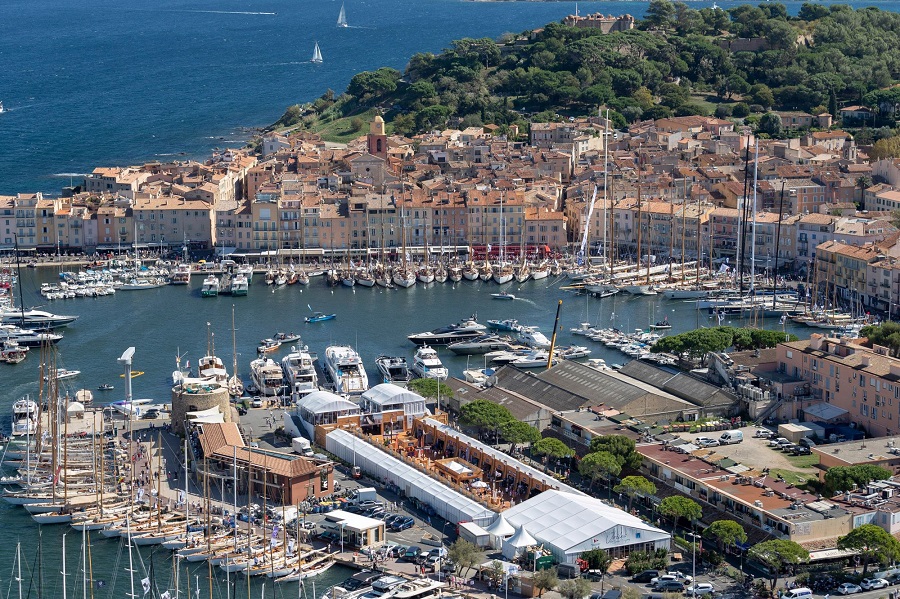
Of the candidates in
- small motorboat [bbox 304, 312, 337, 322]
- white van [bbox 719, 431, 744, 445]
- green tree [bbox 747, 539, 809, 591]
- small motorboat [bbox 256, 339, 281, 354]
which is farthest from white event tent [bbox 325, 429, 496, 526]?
small motorboat [bbox 304, 312, 337, 322]

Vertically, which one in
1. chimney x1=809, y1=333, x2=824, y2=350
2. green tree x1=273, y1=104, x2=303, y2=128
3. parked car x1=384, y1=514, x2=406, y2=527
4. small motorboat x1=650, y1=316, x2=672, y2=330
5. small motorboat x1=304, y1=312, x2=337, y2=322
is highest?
green tree x1=273, y1=104, x2=303, y2=128

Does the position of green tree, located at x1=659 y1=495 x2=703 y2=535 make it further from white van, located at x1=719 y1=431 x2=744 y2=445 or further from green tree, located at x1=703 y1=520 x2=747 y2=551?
white van, located at x1=719 y1=431 x2=744 y2=445

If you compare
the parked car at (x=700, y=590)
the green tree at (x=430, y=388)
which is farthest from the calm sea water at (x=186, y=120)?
the parked car at (x=700, y=590)

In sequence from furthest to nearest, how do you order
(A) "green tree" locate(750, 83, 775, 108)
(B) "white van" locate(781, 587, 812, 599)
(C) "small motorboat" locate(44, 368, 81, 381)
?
(A) "green tree" locate(750, 83, 775, 108), (C) "small motorboat" locate(44, 368, 81, 381), (B) "white van" locate(781, 587, 812, 599)

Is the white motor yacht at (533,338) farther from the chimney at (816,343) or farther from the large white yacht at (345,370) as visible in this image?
the chimney at (816,343)

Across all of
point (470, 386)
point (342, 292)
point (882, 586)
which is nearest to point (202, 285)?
point (342, 292)

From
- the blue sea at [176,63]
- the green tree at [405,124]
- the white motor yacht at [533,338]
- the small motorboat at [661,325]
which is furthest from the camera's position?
the blue sea at [176,63]

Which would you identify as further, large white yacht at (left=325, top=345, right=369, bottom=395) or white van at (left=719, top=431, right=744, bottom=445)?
large white yacht at (left=325, top=345, right=369, bottom=395)
